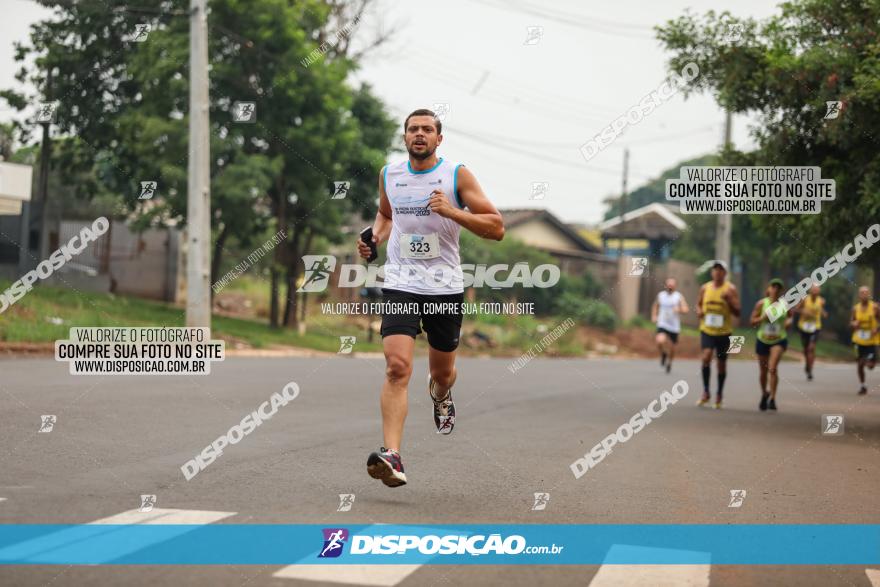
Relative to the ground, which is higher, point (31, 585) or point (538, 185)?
point (538, 185)

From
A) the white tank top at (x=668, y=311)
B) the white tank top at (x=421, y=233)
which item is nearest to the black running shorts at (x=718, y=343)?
the white tank top at (x=668, y=311)

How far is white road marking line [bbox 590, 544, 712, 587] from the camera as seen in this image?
5051mm

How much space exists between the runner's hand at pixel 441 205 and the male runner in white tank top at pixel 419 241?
0.23 ft

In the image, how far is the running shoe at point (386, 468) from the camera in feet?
21.4

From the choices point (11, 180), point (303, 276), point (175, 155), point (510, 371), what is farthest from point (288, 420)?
point (303, 276)

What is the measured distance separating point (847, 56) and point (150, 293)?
25.6 metres

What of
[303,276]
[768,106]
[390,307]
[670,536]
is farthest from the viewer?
[303,276]

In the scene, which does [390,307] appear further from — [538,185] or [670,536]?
[538,185]

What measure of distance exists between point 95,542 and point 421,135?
3190 millimetres

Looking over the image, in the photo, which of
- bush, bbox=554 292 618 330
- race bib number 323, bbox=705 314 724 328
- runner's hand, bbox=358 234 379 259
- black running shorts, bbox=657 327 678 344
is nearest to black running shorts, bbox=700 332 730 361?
race bib number 323, bbox=705 314 724 328

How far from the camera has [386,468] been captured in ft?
21.4

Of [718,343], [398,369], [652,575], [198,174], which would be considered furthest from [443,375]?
[198,174]

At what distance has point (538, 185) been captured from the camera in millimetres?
14367

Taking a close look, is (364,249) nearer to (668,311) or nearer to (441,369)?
(441,369)
